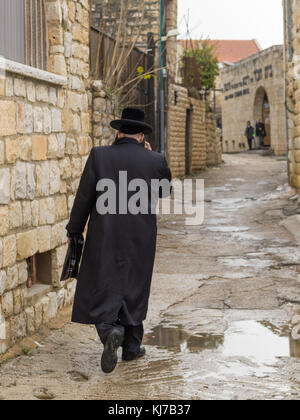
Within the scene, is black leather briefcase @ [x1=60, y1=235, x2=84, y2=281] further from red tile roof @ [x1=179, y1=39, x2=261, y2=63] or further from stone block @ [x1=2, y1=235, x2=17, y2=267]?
red tile roof @ [x1=179, y1=39, x2=261, y2=63]

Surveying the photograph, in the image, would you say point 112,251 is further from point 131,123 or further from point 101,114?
point 101,114

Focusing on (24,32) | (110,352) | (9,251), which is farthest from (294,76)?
(110,352)

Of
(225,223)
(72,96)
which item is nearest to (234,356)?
(72,96)

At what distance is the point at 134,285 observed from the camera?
4.12 metres

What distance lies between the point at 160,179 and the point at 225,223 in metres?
6.79

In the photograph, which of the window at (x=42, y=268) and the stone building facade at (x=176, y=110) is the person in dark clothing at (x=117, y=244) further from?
the stone building facade at (x=176, y=110)

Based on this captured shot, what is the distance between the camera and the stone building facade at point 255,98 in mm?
25406

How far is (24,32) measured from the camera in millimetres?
4809

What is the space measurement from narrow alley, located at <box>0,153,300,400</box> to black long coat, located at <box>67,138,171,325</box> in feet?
1.32

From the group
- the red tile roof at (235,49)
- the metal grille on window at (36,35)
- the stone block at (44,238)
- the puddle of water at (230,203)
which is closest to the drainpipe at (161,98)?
the puddle of water at (230,203)

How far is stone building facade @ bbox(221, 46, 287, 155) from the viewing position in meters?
25.4

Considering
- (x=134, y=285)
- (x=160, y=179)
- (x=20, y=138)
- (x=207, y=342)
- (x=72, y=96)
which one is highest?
(x=72, y=96)

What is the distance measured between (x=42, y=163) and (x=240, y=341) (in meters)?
2.02

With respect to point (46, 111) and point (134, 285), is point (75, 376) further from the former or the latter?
point (46, 111)
